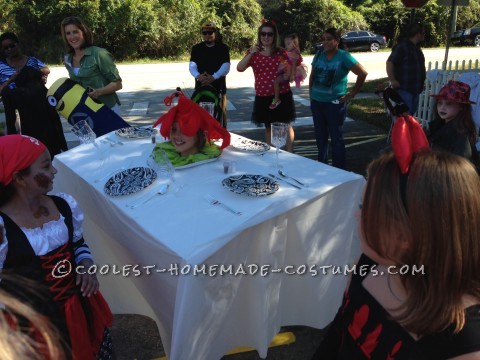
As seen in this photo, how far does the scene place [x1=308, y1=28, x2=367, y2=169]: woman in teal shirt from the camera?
4758mm

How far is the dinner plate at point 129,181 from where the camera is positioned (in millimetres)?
2531

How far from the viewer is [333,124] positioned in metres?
4.92

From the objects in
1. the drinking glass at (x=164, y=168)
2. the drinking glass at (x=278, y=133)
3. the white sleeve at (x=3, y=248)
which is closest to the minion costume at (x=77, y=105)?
the drinking glass at (x=164, y=168)

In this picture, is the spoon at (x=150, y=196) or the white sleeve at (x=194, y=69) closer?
the spoon at (x=150, y=196)

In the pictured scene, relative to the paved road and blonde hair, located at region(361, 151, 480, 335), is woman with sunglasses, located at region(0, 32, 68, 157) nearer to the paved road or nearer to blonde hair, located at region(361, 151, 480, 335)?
the paved road

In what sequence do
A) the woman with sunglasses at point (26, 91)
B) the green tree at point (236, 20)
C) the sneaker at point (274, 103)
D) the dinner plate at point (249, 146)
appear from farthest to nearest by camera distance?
the green tree at point (236, 20), the sneaker at point (274, 103), the woman with sunglasses at point (26, 91), the dinner plate at point (249, 146)

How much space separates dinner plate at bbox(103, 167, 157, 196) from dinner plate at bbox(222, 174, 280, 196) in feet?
1.58

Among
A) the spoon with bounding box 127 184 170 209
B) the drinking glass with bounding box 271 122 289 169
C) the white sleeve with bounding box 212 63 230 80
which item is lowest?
the spoon with bounding box 127 184 170 209

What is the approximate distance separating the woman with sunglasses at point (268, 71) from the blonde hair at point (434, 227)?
402 centimetres

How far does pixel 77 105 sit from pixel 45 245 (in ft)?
7.53

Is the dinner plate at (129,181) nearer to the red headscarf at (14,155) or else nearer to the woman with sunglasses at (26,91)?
the red headscarf at (14,155)

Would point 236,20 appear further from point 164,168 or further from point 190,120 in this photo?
point 164,168

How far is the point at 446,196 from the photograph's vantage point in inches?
41.8

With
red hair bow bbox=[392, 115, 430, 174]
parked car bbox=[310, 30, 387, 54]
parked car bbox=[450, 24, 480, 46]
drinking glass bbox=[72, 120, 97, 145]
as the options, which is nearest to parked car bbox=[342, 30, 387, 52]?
parked car bbox=[310, 30, 387, 54]
